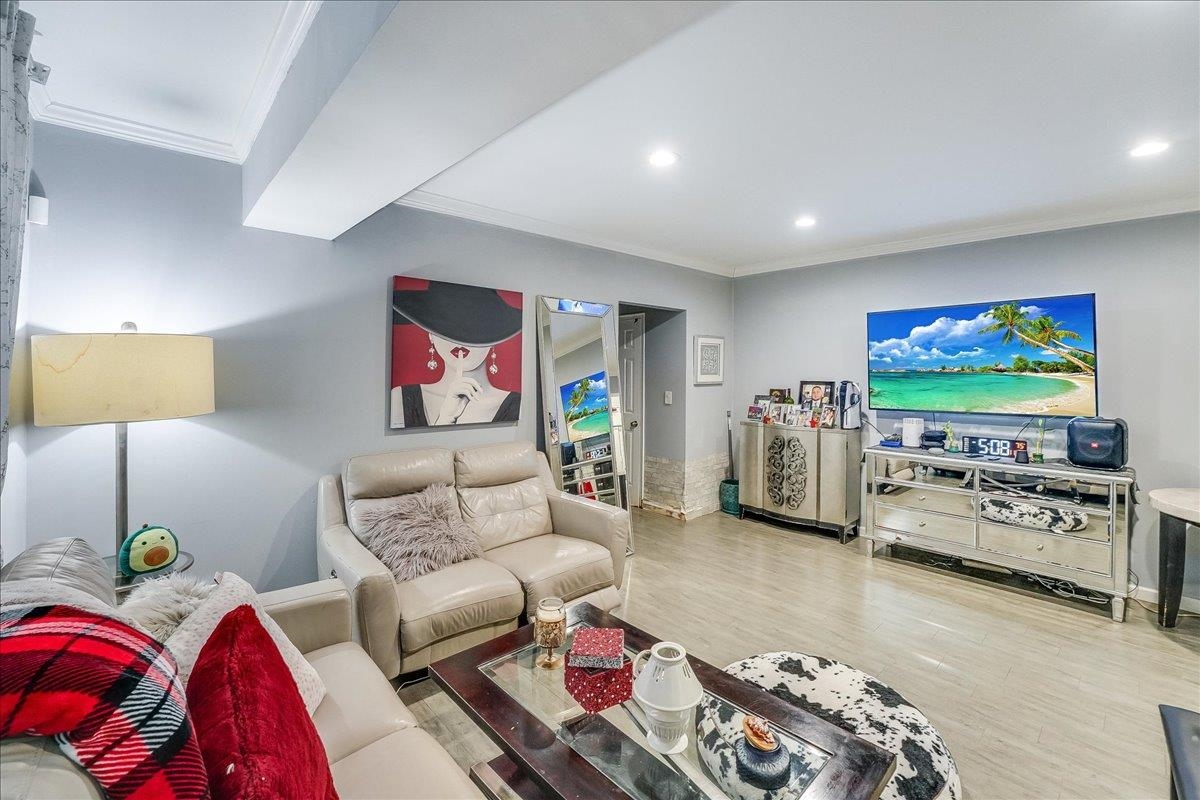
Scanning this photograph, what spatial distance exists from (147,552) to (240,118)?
1800mm

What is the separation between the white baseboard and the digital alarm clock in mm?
1025

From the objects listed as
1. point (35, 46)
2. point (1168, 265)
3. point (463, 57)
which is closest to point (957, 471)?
point (1168, 265)

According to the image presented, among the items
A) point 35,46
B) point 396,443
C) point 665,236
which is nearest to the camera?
point 35,46

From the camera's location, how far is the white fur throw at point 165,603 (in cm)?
112

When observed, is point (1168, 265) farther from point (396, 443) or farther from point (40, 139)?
point (40, 139)

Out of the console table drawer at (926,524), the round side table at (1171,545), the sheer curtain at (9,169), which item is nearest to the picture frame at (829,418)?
the console table drawer at (926,524)

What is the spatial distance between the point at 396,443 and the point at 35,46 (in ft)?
6.91

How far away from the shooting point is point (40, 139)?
205 cm

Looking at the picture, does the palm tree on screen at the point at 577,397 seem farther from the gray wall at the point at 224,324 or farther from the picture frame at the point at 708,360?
the picture frame at the point at 708,360

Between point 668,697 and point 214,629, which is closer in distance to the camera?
point 214,629

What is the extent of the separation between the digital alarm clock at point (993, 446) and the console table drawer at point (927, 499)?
1.15 ft

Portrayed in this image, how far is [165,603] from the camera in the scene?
1180 mm

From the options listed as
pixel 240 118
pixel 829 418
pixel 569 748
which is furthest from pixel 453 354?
pixel 829 418

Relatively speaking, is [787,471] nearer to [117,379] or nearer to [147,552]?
[147,552]
